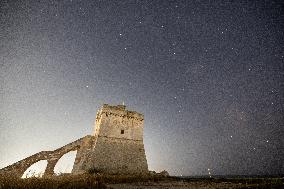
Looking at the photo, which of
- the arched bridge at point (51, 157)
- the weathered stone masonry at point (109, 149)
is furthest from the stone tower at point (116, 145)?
the arched bridge at point (51, 157)

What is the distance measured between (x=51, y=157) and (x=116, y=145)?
25.3 feet

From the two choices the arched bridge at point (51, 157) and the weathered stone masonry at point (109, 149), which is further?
the weathered stone masonry at point (109, 149)

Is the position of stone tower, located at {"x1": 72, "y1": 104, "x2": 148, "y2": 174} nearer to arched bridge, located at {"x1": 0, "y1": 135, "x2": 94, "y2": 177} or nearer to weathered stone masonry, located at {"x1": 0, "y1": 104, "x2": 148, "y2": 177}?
weathered stone masonry, located at {"x1": 0, "y1": 104, "x2": 148, "y2": 177}

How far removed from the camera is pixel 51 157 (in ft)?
74.7

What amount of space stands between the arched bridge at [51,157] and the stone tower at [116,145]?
504 millimetres

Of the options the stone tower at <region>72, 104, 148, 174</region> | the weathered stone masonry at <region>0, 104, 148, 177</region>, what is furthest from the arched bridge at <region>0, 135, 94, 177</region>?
the stone tower at <region>72, 104, 148, 174</region>

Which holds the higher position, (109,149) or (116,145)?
(116,145)

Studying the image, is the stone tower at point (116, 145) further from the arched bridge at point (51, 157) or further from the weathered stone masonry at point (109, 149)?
the arched bridge at point (51, 157)

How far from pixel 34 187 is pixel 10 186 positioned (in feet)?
2.82

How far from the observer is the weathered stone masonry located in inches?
875

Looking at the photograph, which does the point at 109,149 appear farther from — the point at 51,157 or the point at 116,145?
the point at 51,157

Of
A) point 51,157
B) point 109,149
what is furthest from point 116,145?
point 51,157

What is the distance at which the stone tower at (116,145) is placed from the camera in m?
22.7

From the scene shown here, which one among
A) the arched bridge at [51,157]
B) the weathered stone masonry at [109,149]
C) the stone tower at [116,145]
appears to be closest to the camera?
the arched bridge at [51,157]
